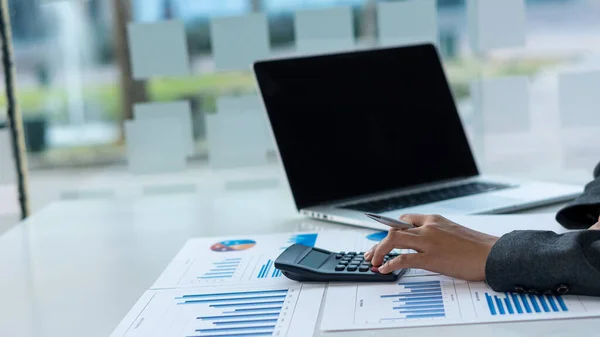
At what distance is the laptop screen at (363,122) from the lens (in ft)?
5.14

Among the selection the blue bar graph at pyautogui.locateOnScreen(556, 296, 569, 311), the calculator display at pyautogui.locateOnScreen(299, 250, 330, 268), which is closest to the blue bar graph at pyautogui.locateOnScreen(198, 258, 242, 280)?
the calculator display at pyautogui.locateOnScreen(299, 250, 330, 268)

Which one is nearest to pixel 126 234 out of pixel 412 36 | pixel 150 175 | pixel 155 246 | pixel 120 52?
pixel 155 246

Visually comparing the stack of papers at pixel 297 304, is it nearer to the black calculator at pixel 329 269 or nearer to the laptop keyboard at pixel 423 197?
the black calculator at pixel 329 269

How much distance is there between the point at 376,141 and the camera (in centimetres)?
165

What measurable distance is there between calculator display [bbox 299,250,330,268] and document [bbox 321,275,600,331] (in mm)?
55

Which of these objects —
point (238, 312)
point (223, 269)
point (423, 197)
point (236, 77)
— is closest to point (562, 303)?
point (238, 312)

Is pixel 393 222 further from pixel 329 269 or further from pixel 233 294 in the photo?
pixel 233 294

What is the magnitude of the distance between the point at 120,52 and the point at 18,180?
42 cm

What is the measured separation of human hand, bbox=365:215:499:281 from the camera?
1.05 m

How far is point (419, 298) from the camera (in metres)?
1.00

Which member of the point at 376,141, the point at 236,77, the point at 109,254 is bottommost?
the point at 109,254

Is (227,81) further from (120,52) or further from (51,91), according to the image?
(51,91)

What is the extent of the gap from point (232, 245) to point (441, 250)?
1.33 ft

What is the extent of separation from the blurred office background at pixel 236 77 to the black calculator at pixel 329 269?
3.02 feet
